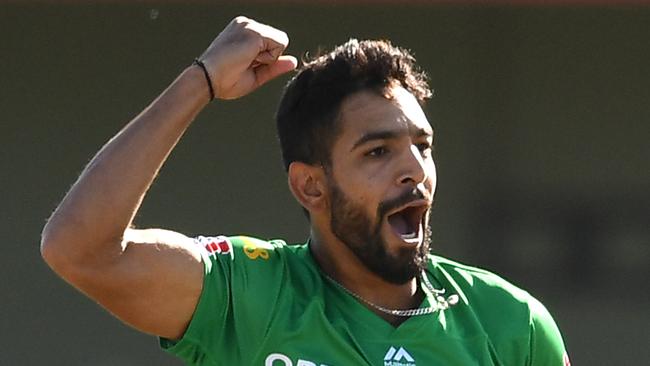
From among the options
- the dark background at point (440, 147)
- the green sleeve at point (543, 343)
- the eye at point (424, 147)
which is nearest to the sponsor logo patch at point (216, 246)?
the eye at point (424, 147)

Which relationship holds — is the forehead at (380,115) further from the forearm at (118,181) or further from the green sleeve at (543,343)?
the green sleeve at (543,343)

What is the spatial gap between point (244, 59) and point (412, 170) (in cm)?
48

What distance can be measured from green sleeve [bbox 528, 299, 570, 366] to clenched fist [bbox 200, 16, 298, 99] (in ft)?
2.86

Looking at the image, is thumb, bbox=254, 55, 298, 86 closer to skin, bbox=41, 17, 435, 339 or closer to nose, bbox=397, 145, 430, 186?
skin, bbox=41, 17, 435, 339

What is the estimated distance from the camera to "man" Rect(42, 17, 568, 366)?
371 centimetres

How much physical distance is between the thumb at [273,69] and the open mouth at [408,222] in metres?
0.44

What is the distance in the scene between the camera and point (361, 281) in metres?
4.12

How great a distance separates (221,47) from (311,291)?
0.64 m

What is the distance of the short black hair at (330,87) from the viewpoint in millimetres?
4082

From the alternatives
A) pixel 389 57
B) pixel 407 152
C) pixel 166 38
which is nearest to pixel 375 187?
pixel 407 152

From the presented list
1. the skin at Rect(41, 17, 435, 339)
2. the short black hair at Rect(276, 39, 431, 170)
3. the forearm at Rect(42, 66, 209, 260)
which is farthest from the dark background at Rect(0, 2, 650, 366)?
the forearm at Rect(42, 66, 209, 260)

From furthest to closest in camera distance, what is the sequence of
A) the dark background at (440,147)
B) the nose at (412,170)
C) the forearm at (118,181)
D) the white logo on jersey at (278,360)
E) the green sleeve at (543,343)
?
the dark background at (440,147) → the green sleeve at (543,343) → the nose at (412,170) → the white logo on jersey at (278,360) → the forearm at (118,181)

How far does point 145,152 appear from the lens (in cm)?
373

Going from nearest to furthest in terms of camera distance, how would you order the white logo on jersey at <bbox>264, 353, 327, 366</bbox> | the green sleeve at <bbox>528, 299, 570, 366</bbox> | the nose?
the white logo on jersey at <bbox>264, 353, 327, 366</bbox> → the nose → the green sleeve at <bbox>528, 299, 570, 366</bbox>
